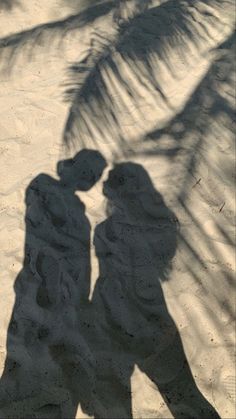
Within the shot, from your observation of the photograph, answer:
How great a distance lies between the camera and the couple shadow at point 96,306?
3277 millimetres

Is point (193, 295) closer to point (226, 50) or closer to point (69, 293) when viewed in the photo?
point (69, 293)

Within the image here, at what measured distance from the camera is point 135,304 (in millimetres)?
3715

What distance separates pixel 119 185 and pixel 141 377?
2.00m

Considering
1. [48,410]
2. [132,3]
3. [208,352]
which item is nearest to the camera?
[48,410]

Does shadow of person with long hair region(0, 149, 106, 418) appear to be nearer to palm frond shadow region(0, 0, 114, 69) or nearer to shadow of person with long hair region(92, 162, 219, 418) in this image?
shadow of person with long hair region(92, 162, 219, 418)

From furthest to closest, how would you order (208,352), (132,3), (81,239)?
1. (132,3)
2. (81,239)
3. (208,352)

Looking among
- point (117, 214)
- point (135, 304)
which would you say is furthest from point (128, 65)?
point (135, 304)

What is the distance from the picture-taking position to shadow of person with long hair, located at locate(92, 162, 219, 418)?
3.26m

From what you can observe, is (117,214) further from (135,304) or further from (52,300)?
(52,300)

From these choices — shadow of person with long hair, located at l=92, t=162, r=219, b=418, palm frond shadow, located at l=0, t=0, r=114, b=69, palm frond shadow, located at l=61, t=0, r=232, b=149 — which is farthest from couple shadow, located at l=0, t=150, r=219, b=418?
palm frond shadow, located at l=0, t=0, r=114, b=69

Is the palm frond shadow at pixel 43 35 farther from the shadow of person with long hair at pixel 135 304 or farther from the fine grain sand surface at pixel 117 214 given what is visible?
the shadow of person with long hair at pixel 135 304

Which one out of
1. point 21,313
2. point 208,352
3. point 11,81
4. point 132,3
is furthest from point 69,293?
point 132,3

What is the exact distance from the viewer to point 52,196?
4508 mm

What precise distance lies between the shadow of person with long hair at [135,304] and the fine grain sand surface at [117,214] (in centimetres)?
1
